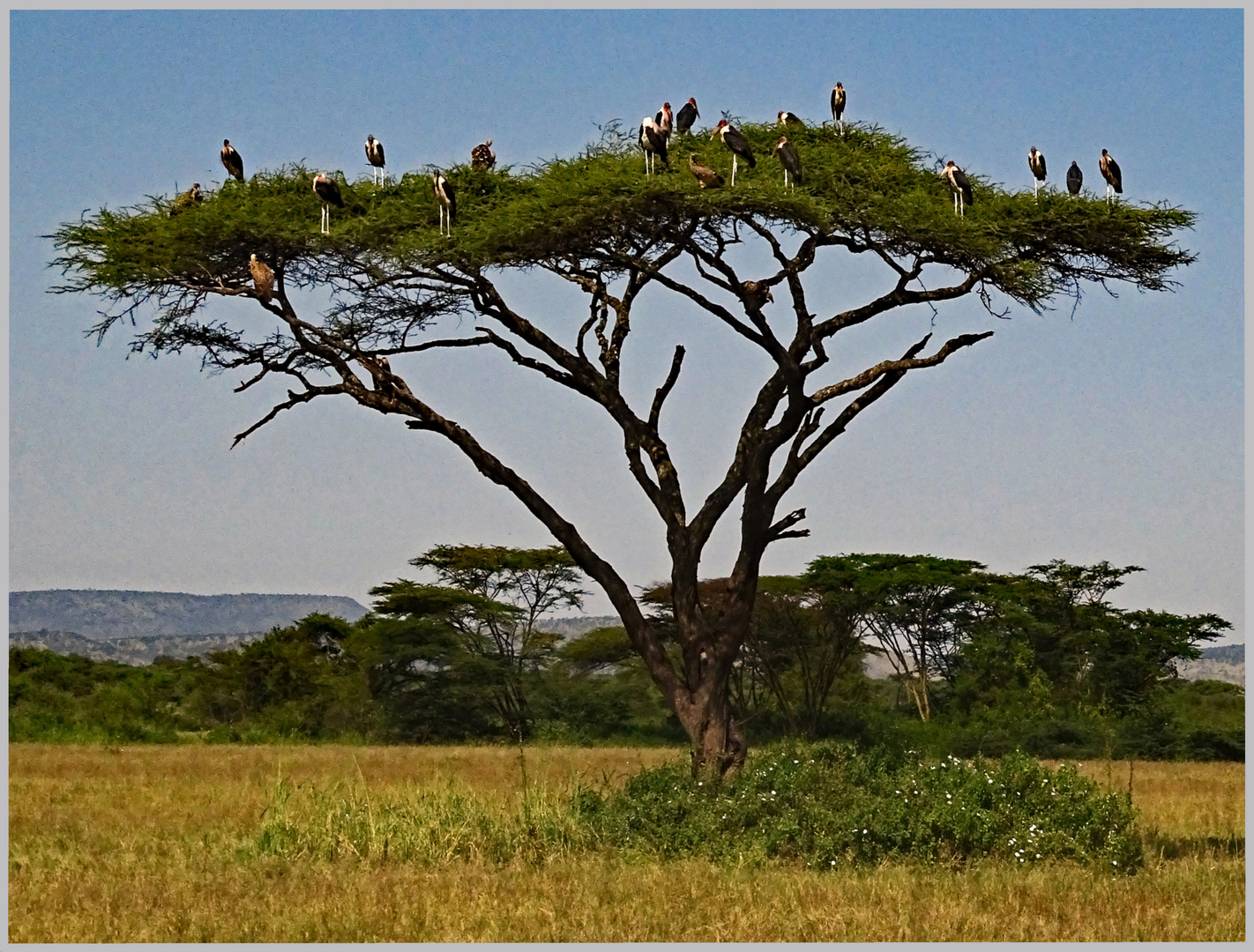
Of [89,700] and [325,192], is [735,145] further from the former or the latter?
[89,700]

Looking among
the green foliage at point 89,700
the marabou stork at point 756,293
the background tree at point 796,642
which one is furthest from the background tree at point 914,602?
the marabou stork at point 756,293

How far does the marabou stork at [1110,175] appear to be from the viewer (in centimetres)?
1463

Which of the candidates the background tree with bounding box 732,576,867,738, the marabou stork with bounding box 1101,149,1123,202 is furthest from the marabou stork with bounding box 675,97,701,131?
the background tree with bounding box 732,576,867,738

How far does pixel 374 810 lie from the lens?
13.0 meters

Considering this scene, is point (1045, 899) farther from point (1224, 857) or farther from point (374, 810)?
point (374, 810)

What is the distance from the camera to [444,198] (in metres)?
14.3

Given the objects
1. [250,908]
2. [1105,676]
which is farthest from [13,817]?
[1105,676]

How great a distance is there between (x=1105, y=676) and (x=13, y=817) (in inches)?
849

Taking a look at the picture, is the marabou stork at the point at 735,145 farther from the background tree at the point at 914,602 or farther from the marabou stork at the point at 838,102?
the background tree at the point at 914,602

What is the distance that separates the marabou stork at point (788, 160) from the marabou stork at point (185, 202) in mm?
5436

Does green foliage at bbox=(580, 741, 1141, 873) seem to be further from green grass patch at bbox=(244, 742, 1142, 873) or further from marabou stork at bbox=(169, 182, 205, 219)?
marabou stork at bbox=(169, 182, 205, 219)

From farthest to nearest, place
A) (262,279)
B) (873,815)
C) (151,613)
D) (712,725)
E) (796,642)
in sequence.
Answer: (151,613) < (796,642) < (262,279) < (712,725) < (873,815)

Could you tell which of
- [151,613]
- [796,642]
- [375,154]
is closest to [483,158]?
[375,154]

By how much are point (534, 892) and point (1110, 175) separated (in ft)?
27.2
